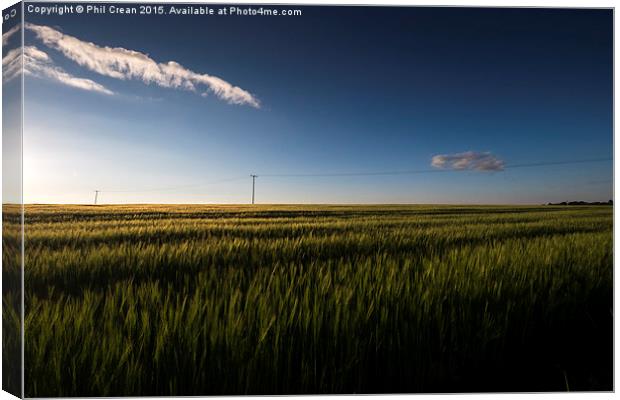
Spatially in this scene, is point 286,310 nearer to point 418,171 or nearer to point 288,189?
point 288,189

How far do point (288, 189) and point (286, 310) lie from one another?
553mm

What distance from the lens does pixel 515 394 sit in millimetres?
2162

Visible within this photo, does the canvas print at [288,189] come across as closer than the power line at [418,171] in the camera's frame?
Yes

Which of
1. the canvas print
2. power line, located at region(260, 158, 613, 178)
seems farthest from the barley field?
power line, located at region(260, 158, 613, 178)

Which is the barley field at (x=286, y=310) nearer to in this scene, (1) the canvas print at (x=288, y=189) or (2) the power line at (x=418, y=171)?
(1) the canvas print at (x=288, y=189)

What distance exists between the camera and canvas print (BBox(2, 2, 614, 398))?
79.2 inches

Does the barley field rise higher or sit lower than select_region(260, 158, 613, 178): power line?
lower

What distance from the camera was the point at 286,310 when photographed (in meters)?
2.06

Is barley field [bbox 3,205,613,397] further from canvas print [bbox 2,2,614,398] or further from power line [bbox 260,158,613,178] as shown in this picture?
power line [bbox 260,158,613,178]

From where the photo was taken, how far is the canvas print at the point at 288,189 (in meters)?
2.01

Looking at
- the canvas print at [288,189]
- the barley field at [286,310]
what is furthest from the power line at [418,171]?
the barley field at [286,310]

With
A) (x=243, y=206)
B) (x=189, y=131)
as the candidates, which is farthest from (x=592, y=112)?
(x=189, y=131)

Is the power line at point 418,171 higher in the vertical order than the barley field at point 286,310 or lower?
higher

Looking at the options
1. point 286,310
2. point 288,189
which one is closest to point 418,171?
point 288,189
